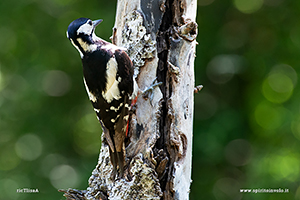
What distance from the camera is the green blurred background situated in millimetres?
3818

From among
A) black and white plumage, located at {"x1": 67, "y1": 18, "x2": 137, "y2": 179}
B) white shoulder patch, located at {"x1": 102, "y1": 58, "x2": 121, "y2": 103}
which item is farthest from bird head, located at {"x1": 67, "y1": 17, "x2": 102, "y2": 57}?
white shoulder patch, located at {"x1": 102, "y1": 58, "x2": 121, "y2": 103}

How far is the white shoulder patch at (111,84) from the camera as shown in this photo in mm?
2168

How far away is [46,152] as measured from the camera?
421cm

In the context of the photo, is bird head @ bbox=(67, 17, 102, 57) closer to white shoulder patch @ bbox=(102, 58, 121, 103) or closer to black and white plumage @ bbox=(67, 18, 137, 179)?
black and white plumage @ bbox=(67, 18, 137, 179)

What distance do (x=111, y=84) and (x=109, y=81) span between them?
0.02 meters

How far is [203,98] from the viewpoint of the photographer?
408 cm

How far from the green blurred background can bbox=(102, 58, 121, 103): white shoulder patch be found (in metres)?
1.78

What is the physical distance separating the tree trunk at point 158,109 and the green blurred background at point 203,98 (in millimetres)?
1654

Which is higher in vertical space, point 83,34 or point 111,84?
point 83,34

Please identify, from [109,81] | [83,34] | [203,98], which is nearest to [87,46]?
[83,34]

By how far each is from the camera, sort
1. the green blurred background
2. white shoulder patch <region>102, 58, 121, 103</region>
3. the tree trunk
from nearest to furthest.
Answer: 1. the tree trunk
2. white shoulder patch <region>102, 58, 121, 103</region>
3. the green blurred background

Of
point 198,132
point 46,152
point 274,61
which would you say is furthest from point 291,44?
point 46,152

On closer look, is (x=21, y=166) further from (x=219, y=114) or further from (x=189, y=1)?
(x=189, y=1)

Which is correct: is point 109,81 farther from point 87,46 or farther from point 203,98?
point 203,98
